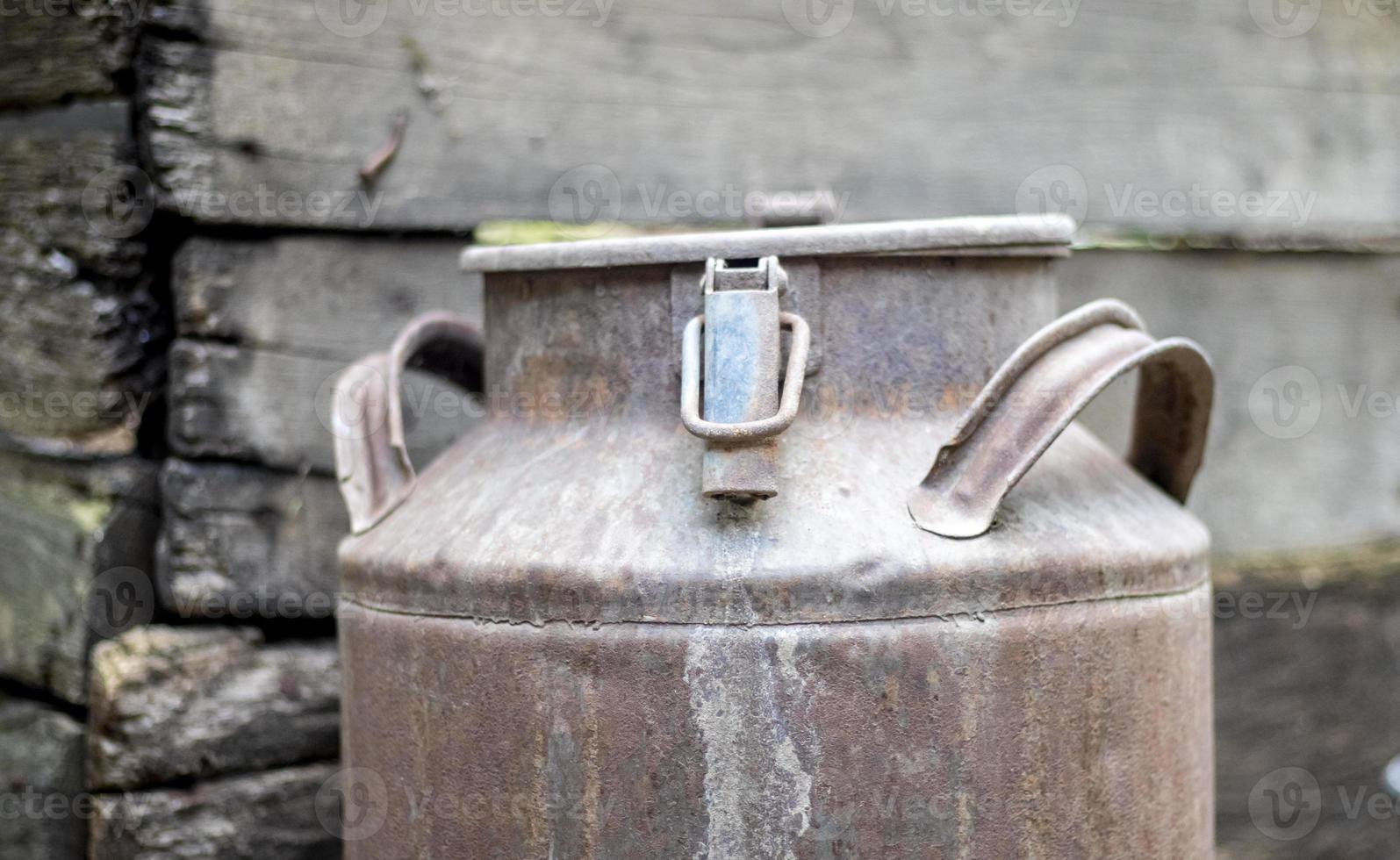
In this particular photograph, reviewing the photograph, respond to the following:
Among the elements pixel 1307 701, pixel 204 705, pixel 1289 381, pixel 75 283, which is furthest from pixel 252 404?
pixel 1307 701

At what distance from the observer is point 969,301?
1.63 meters

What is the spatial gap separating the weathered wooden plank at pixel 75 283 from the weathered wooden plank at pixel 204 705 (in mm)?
357

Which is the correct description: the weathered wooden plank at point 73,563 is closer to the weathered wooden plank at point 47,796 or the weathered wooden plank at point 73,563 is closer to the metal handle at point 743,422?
the weathered wooden plank at point 47,796

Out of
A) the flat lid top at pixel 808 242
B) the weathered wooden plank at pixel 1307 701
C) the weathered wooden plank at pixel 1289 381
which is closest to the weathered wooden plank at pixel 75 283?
the flat lid top at pixel 808 242

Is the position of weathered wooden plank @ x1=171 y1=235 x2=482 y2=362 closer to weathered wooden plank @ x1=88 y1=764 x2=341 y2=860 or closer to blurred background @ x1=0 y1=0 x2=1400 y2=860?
blurred background @ x1=0 y1=0 x2=1400 y2=860

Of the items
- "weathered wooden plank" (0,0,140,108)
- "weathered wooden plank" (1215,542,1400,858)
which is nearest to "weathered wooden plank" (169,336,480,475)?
"weathered wooden plank" (0,0,140,108)

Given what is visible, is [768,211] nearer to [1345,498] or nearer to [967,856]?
[967,856]

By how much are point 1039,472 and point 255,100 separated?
142cm

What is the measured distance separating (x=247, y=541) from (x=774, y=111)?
1.24 metres

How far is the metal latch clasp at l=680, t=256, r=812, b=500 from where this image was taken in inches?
53.8

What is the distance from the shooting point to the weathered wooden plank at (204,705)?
2.05m

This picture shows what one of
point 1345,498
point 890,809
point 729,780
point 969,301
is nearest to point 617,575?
point 729,780

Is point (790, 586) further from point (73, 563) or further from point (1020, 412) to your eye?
point (73, 563)

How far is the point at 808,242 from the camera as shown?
1.51 m
